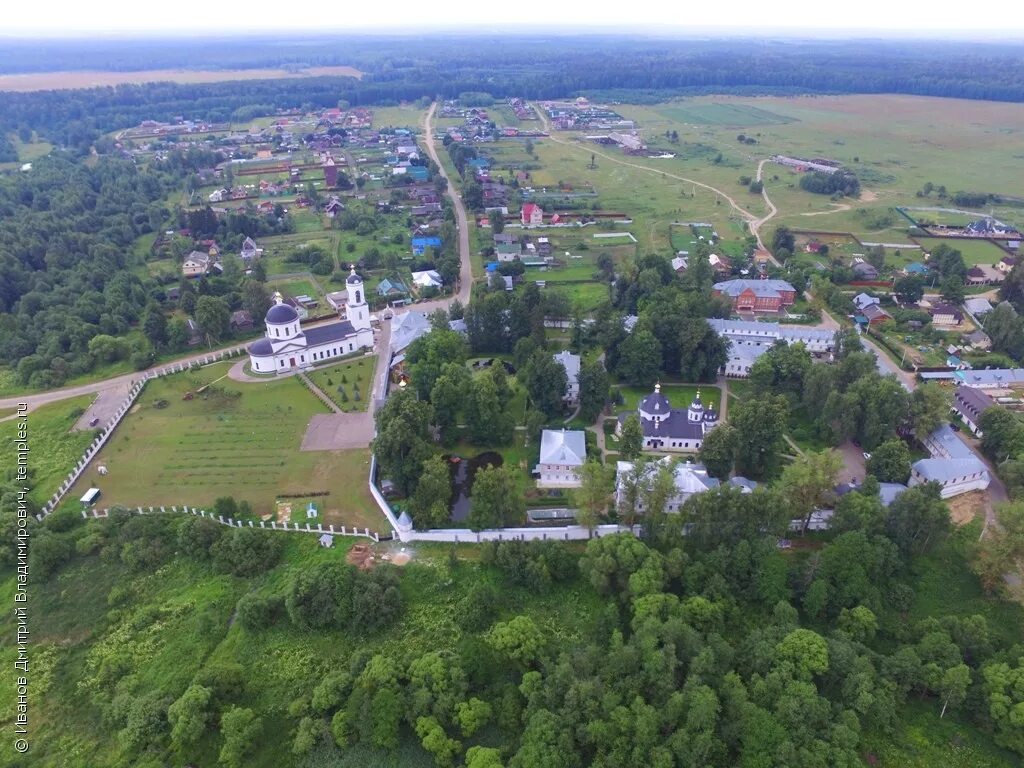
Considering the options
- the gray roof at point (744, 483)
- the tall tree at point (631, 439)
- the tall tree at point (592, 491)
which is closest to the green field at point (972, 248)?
the gray roof at point (744, 483)

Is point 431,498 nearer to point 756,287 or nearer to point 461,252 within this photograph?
point 756,287

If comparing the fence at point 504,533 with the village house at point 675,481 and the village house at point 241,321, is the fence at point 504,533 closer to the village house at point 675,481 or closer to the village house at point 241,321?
the village house at point 675,481

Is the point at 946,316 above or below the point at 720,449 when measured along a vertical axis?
below

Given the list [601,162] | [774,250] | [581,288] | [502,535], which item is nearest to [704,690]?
[502,535]

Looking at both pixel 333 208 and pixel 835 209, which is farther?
pixel 835 209

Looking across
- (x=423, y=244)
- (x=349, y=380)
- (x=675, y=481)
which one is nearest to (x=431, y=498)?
(x=675, y=481)
